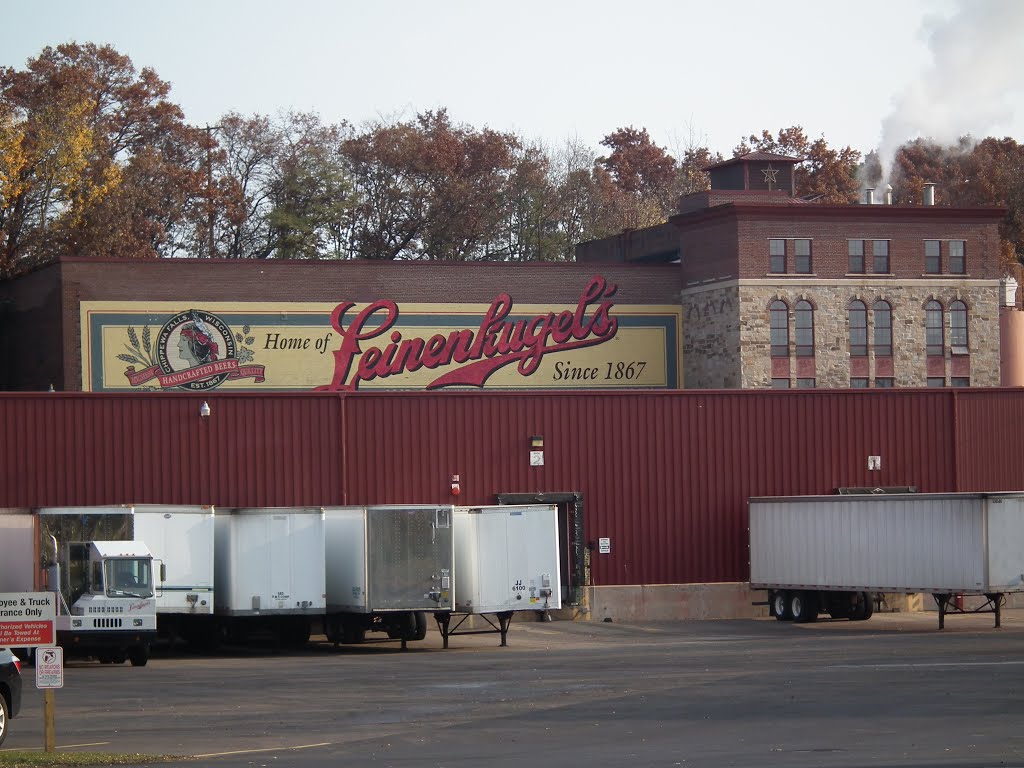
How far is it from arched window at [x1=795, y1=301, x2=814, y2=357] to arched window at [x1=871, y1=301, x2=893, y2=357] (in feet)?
10.3

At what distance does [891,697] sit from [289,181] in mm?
67503

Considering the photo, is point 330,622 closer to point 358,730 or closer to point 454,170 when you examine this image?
point 358,730

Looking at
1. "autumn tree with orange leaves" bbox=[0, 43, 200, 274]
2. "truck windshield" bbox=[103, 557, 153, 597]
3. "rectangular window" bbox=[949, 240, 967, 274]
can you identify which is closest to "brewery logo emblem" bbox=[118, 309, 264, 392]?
"autumn tree with orange leaves" bbox=[0, 43, 200, 274]

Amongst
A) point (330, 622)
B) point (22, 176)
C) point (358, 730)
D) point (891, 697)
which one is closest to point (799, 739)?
point (891, 697)

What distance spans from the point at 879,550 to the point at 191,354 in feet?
106

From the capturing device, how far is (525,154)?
308 feet

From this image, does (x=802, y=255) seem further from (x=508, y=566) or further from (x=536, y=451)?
(x=508, y=566)

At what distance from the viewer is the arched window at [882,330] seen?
6581 cm

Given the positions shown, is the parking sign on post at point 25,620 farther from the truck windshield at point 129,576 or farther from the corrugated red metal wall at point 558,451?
the corrugated red metal wall at point 558,451

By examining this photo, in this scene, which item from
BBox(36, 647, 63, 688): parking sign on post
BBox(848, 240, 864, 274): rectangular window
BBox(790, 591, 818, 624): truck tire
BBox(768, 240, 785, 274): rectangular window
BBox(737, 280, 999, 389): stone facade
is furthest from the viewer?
BBox(848, 240, 864, 274): rectangular window

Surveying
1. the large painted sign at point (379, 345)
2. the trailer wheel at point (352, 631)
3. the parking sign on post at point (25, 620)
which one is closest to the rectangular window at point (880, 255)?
the large painted sign at point (379, 345)

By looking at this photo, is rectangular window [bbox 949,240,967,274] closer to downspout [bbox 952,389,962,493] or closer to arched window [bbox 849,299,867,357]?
arched window [bbox 849,299,867,357]

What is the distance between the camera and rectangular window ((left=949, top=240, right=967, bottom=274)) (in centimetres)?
6756

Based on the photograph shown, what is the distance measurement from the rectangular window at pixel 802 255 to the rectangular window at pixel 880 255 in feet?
10.3
